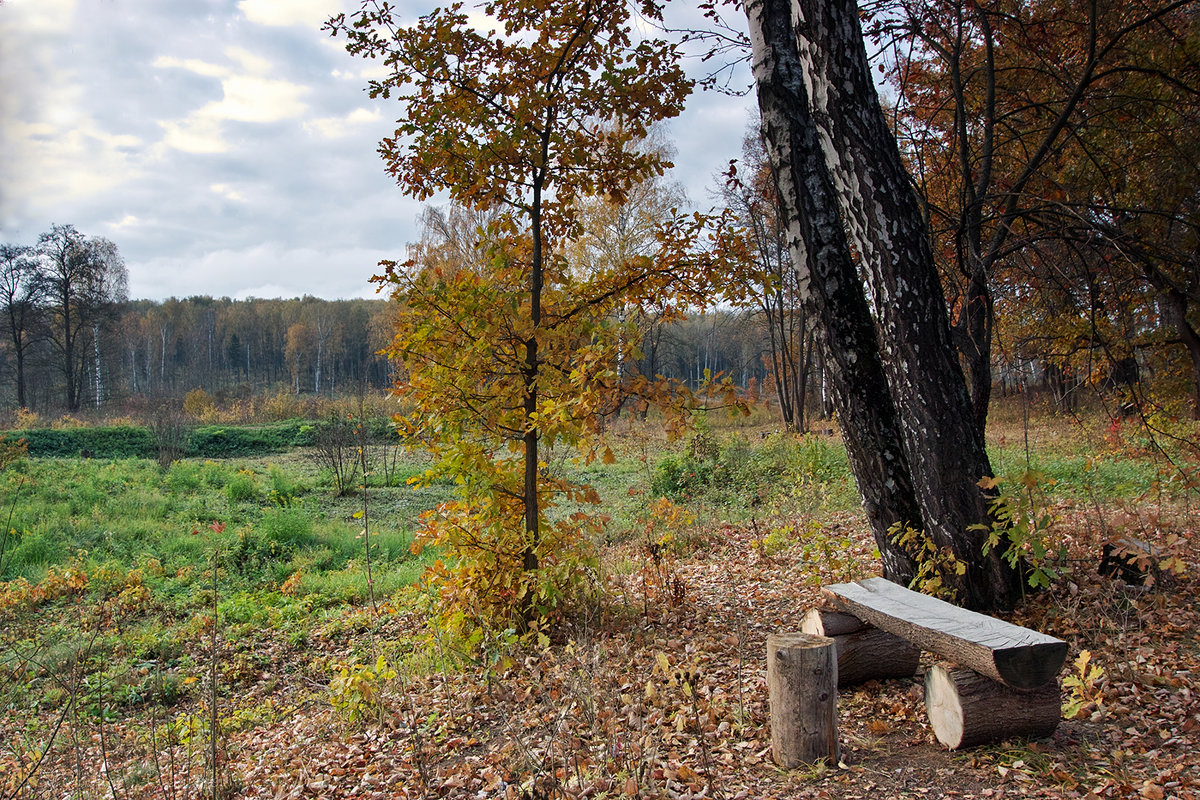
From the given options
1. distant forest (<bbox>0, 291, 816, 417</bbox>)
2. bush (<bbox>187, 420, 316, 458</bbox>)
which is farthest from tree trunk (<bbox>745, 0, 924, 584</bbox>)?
distant forest (<bbox>0, 291, 816, 417</bbox>)

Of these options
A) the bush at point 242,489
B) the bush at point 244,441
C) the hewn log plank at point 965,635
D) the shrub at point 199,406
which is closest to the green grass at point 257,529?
the bush at point 242,489

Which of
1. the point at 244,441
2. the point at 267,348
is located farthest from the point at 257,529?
the point at 267,348

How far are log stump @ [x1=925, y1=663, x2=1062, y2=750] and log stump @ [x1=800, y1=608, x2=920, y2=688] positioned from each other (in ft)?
2.08

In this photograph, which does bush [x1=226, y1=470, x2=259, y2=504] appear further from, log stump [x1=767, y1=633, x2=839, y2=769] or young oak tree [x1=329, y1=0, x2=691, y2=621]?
log stump [x1=767, y1=633, x2=839, y2=769]

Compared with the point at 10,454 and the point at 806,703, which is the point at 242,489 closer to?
the point at 10,454

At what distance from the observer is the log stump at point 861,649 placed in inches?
129

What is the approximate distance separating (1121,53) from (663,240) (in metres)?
6.70

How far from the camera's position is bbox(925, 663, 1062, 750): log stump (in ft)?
8.57

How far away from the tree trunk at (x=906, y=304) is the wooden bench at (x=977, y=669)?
855mm

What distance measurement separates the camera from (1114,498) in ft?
22.3

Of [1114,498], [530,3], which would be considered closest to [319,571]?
[530,3]

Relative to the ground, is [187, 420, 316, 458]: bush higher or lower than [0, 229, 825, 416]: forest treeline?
lower

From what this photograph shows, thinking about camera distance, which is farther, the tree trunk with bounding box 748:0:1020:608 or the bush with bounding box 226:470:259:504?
the bush with bounding box 226:470:259:504

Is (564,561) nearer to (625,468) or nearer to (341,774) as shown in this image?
(341,774)
